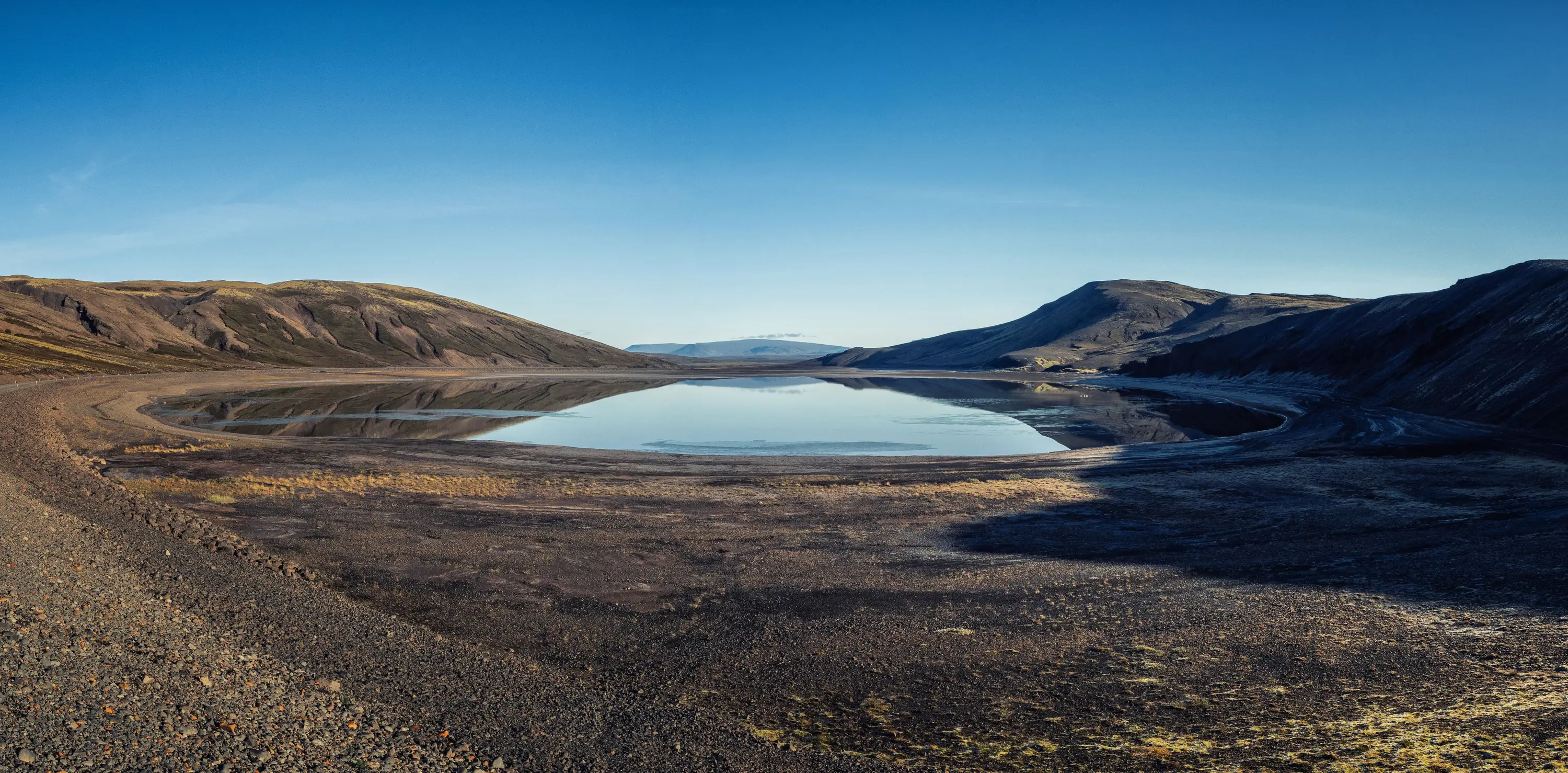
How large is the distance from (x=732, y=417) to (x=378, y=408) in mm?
26723

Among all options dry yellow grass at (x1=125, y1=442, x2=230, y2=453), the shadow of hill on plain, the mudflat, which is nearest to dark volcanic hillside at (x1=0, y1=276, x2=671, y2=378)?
dry yellow grass at (x1=125, y1=442, x2=230, y2=453)

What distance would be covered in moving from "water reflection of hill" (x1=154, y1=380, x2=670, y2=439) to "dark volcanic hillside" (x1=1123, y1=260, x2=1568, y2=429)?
59160 mm

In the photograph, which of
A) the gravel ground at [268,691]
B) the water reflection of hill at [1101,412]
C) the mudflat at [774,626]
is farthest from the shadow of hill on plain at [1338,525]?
the water reflection of hill at [1101,412]

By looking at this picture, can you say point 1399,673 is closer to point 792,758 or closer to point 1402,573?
point 1402,573

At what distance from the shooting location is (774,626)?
Result: 44.3 feet

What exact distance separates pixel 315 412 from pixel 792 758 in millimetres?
58901

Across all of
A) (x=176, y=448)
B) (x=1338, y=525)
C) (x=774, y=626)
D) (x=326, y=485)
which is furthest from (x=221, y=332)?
(x=1338, y=525)

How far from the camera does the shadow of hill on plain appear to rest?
16484 millimetres

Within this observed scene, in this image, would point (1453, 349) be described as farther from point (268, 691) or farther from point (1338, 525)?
point (268, 691)

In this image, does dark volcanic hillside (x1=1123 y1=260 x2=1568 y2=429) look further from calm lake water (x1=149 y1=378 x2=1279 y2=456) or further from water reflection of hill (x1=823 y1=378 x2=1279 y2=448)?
calm lake water (x1=149 y1=378 x2=1279 y2=456)

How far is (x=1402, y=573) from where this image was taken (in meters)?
16.7

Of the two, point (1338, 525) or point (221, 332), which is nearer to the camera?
point (1338, 525)

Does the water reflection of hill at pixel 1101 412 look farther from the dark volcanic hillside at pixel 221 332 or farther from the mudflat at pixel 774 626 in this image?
the dark volcanic hillside at pixel 221 332

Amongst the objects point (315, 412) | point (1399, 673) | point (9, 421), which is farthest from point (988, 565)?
point (315, 412)
